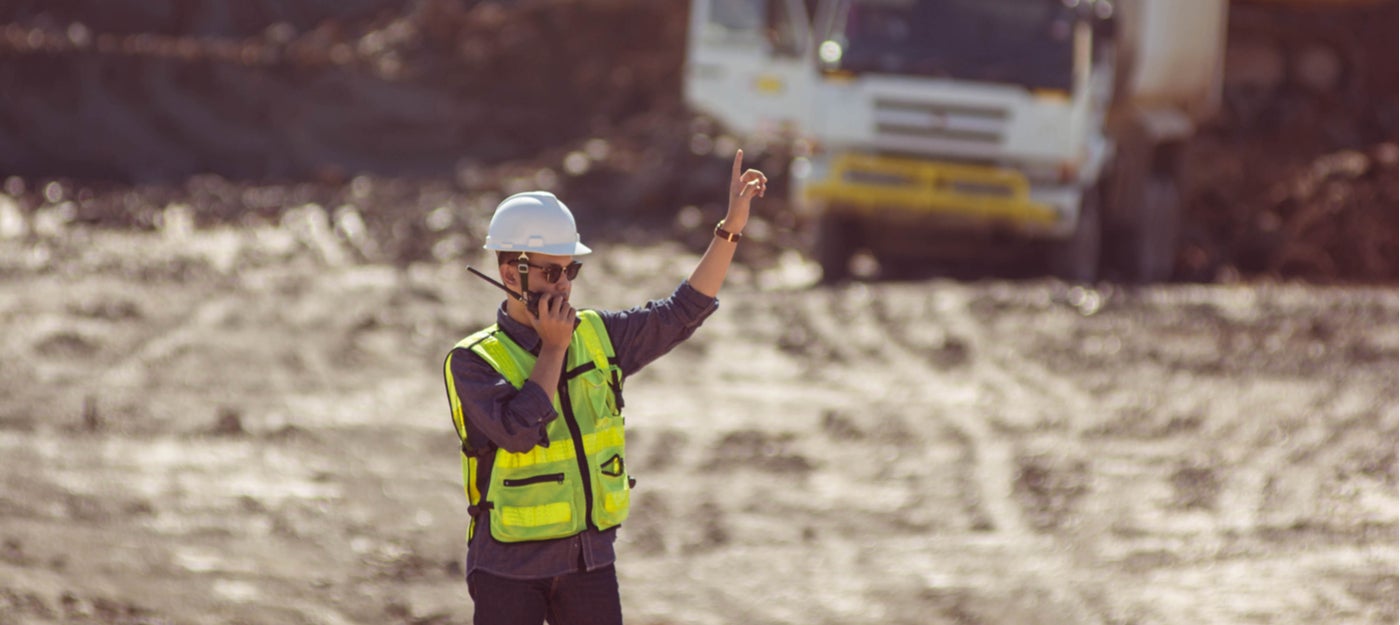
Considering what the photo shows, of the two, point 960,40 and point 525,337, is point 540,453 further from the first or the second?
point 960,40

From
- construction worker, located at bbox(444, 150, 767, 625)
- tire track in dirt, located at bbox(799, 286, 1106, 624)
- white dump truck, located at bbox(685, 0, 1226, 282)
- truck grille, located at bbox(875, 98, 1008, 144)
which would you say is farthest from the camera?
truck grille, located at bbox(875, 98, 1008, 144)

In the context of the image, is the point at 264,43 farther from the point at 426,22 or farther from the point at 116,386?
the point at 116,386

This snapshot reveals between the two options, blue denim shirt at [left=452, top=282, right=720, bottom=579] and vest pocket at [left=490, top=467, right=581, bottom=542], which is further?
vest pocket at [left=490, top=467, right=581, bottom=542]

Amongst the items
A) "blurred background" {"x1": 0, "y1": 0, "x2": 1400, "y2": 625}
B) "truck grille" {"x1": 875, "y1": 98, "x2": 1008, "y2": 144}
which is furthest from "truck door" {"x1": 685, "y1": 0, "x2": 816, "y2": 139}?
"truck grille" {"x1": 875, "y1": 98, "x2": 1008, "y2": 144}

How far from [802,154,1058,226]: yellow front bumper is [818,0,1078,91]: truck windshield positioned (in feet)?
2.51

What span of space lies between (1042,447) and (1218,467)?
94 cm

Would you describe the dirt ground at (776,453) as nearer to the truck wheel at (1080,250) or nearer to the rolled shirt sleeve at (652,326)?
the truck wheel at (1080,250)

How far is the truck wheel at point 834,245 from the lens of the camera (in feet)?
46.9

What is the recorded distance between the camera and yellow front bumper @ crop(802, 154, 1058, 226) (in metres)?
13.2

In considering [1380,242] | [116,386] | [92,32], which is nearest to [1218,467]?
[116,386]

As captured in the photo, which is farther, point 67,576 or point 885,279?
point 885,279

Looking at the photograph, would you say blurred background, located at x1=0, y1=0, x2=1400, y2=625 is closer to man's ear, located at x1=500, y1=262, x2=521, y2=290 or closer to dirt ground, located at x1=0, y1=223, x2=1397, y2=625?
dirt ground, located at x1=0, y1=223, x2=1397, y2=625

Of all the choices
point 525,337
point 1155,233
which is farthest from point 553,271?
point 1155,233

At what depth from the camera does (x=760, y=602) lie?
7301 millimetres
